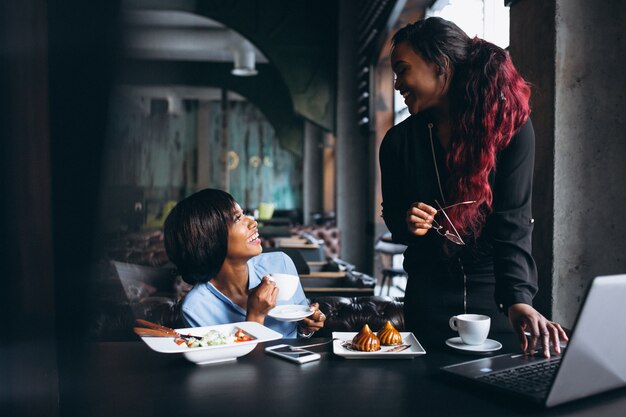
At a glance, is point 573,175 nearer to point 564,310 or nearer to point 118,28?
point 564,310

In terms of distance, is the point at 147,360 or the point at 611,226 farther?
the point at 611,226

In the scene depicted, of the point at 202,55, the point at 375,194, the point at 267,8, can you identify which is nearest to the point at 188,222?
the point at 375,194

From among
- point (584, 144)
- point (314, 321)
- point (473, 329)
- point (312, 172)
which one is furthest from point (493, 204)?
point (312, 172)

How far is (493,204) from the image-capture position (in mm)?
1439

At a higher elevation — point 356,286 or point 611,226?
point 611,226

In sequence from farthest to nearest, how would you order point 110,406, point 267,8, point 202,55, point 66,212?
1. point 202,55
2. point 267,8
3. point 110,406
4. point 66,212

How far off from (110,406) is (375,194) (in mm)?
5300

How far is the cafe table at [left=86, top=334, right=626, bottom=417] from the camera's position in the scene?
85cm

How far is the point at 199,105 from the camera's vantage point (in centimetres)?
1501

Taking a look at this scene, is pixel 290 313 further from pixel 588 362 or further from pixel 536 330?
pixel 588 362

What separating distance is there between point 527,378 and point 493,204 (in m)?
0.59

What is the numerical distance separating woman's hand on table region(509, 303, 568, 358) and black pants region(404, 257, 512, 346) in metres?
0.32

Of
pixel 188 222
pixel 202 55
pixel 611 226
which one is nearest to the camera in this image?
pixel 188 222

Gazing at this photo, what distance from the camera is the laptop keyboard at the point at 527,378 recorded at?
0.89 meters
